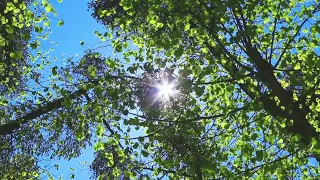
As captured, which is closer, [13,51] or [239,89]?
[239,89]

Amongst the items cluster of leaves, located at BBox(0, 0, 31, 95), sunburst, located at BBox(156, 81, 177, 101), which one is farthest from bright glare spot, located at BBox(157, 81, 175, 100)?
cluster of leaves, located at BBox(0, 0, 31, 95)

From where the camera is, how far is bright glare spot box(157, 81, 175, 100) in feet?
31.8

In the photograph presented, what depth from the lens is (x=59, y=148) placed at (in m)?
13.1

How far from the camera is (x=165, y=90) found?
33.4 ft

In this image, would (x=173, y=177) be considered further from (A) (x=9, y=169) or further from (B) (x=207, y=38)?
(A) (x=9, y=169)

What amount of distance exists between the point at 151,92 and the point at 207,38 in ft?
6.73

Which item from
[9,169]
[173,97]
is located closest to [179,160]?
[173,97]

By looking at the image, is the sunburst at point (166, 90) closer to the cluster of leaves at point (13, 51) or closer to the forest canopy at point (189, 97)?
the forest canopy at point (189, 97)

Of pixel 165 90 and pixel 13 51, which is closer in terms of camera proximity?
pixel 165 90

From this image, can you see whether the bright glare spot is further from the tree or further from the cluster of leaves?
the cluster of leaves

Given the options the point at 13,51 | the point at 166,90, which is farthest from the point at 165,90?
the point at 13,51

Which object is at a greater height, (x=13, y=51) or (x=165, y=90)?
(x=13, y=51)

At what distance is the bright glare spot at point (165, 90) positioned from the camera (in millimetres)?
9689

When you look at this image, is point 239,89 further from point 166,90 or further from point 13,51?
point 13,51
